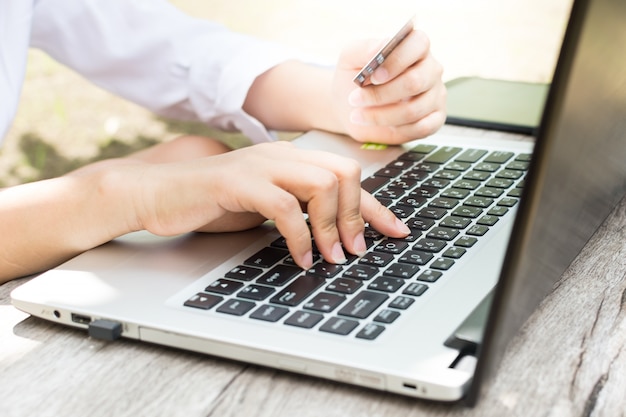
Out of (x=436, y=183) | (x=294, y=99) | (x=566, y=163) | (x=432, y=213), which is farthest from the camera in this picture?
(x=294, y=99)

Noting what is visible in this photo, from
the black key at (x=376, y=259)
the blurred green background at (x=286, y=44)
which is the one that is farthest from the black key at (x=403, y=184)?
the blurred green background at (x=286, y=44)

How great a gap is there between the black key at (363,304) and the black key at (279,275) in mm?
73

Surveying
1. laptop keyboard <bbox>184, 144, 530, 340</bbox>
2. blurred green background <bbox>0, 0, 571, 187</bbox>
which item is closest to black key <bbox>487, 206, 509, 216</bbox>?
laptop keyboard <bbox>184, 144, 530, 340</bbox>

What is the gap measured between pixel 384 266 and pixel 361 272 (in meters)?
0.03

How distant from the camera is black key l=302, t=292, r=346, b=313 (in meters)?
0.65

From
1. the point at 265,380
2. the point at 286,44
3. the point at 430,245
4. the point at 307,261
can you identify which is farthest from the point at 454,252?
the point at 286,44

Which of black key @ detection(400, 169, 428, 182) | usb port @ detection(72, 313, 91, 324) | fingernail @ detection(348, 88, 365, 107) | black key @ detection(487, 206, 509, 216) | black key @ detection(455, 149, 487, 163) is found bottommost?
usb port @ detection(72, 313, 91, 324)

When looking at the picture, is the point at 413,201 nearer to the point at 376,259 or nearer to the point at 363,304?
the point at 376,259

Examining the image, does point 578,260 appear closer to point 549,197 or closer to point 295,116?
point 549,197

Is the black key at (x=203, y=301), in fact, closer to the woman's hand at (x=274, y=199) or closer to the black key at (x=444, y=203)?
the woman's hand at (x=274, y=199)

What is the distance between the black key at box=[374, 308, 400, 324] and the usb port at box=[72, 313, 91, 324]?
0.24 metres

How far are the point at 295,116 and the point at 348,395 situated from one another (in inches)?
27.5

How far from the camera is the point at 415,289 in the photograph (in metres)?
0.68

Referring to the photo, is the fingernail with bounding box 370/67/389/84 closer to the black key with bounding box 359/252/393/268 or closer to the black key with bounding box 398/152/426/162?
the black key with bounding box 398/152/426/162
